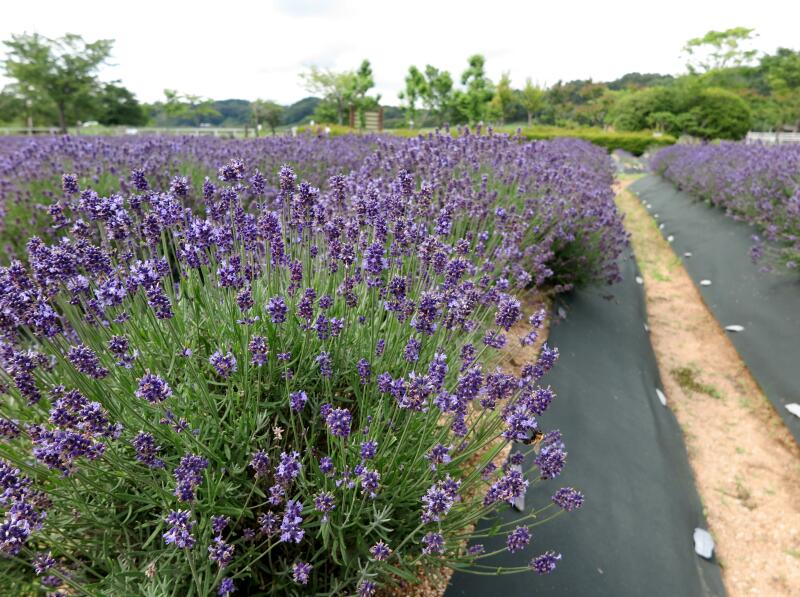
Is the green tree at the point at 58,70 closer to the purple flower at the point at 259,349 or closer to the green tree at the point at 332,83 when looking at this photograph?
the green tree at the point at 332,83

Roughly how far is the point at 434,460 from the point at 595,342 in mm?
3599

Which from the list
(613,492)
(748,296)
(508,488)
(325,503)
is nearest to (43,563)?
(325,503)

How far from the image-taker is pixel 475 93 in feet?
145

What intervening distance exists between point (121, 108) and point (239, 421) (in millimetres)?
56556

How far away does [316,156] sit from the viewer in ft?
21.9

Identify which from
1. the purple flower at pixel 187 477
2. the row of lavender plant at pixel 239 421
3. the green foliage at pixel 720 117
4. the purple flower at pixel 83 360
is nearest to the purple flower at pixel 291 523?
the row of lavender plant at pixel 239 421

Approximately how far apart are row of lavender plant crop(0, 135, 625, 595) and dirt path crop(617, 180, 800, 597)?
72.5 inches

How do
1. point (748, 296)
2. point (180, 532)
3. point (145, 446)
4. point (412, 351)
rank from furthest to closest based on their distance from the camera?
point (748, 296) < point (412, 351) < point (145, 446) < point (180, 532)

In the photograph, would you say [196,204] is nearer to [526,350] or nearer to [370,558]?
[526,350]

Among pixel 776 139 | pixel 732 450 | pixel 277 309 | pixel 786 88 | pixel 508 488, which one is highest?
pixel 786 88

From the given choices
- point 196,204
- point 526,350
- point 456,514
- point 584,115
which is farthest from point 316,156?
point 584,115

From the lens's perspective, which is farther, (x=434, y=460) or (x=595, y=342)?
(x=595, y=342)

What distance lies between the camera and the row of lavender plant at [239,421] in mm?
1456

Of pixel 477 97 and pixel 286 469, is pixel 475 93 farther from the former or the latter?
pixel 286 469
